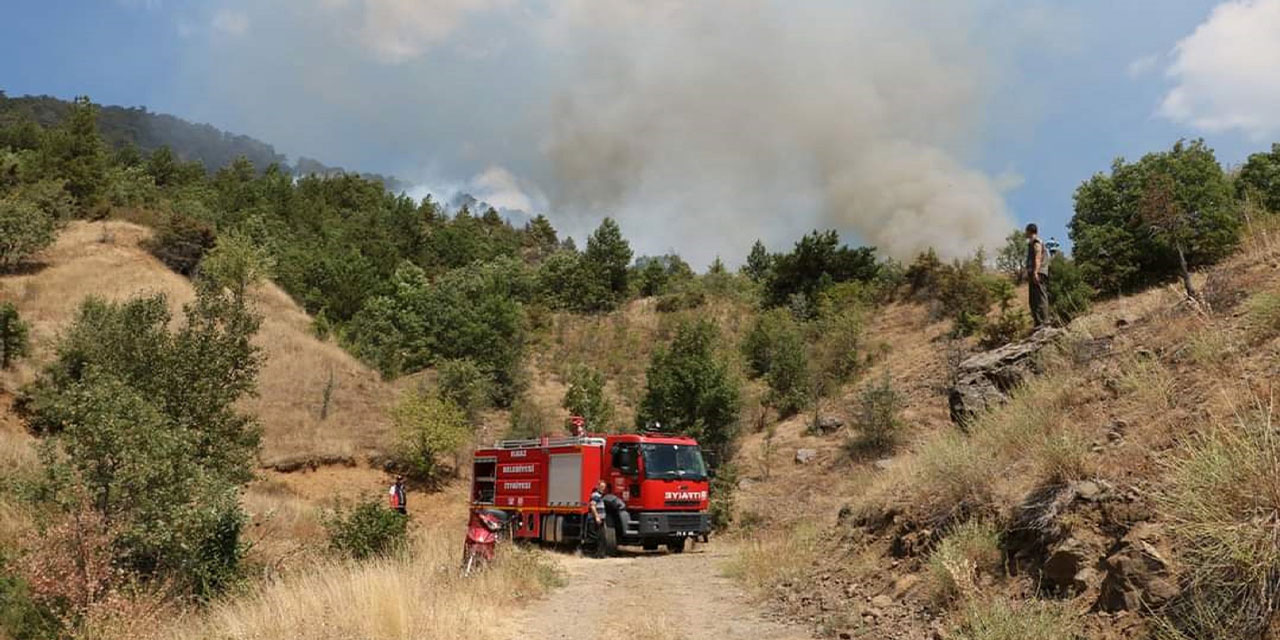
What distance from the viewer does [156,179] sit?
7100cm

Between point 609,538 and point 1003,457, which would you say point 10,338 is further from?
point 1003,457

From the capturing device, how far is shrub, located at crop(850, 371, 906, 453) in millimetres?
22750

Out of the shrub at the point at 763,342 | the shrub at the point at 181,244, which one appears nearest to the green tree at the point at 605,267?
the shrub at the point at 763,342

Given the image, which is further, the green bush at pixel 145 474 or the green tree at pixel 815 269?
the green tree at pixel 815 269

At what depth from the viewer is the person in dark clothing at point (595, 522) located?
17.5 m

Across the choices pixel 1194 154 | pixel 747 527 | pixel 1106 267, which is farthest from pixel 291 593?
pixel 1194 154

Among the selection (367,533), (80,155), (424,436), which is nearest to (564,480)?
(367,533)

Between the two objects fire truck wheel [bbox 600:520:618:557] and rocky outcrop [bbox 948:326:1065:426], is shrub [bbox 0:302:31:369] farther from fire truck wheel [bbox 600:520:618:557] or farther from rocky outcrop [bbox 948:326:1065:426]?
rocky outcrop [bbox 948:326:1065:426]

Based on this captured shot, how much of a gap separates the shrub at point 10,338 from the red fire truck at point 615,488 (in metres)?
22.7

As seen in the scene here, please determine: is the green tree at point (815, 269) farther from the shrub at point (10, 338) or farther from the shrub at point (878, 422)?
the shrub at point (10, 338)

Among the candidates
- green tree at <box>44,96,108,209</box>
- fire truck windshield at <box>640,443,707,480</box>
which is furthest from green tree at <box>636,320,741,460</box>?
green tree at <box>44,96,108,209</box>

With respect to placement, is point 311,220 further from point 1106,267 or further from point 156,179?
point 1106,267

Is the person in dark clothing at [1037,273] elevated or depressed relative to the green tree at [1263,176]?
depressed

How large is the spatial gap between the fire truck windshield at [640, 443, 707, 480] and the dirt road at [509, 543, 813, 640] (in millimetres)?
3691
